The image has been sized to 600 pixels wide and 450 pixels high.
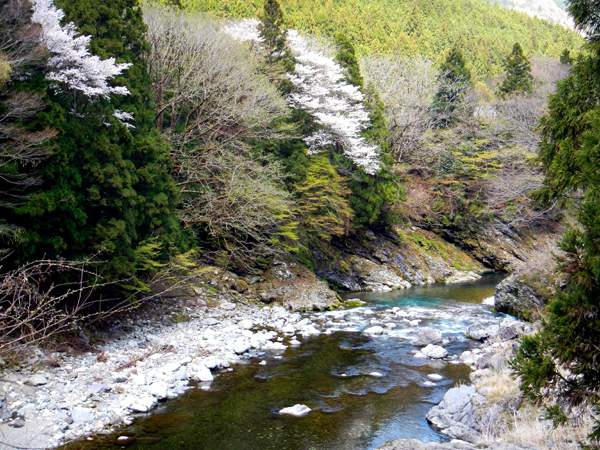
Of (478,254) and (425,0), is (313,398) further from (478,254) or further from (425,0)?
(425,0)

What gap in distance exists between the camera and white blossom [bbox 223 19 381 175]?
20.1 metres

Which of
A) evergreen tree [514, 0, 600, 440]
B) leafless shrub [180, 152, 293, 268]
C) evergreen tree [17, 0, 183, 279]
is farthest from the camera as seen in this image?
leafless shrub [180, 152, 293, 268]

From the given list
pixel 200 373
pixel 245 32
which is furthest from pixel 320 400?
pixel 245 32

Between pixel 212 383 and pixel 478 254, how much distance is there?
27014 mm

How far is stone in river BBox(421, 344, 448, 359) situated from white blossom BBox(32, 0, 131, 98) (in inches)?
384

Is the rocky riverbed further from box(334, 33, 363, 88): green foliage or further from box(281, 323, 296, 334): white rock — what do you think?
box(334, 33, 363, 88): green foliage

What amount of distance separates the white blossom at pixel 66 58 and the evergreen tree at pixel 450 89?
30.5m

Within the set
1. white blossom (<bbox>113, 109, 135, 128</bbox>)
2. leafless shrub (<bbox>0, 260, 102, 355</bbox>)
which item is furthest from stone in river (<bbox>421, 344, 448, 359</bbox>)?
white blossom (<bbox>113, 109, 135, 128</bbox>)

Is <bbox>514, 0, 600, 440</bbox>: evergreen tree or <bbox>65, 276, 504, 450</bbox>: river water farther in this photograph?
<bbox>65, 276, 504, 450</bbox>: river water

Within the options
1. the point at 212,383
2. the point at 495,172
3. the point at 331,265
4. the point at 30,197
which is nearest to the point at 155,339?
the point at 212,383

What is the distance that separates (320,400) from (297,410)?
720 mm

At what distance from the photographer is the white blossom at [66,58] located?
784cm

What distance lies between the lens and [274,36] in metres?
20.2

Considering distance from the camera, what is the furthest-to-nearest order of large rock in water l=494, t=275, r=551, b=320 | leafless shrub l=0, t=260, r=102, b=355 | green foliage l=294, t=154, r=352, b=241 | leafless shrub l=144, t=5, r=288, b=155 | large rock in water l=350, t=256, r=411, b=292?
large rock in water l=350, t=256, r=411, b=292
green foliage l=294, t=154, r=352, b=241
leafless shrub l=144, t=5, r=288, b=155
large rock in water l=494, t=275, r=551, b=320
leafless shrub l=0, t=260, r=102, b=355
